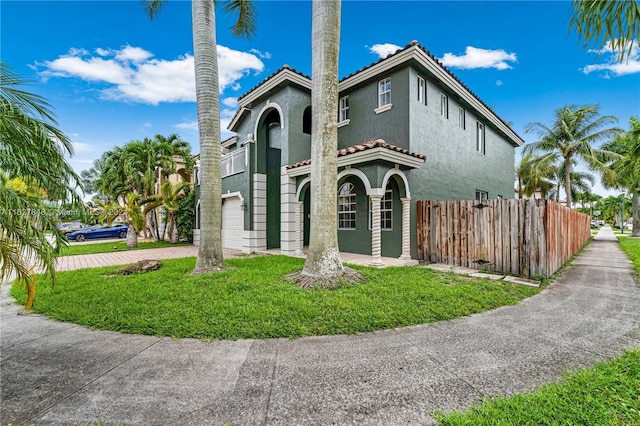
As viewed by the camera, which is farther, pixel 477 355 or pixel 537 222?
pixel 537 222

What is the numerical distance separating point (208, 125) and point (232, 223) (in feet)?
24.0

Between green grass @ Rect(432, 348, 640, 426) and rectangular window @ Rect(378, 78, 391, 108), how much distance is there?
999cm

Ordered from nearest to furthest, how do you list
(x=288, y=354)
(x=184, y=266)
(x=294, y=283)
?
(x=288, y=354), (x=294, y=283), (x=184, y=266)

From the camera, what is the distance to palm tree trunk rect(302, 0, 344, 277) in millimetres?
Answer: 6566

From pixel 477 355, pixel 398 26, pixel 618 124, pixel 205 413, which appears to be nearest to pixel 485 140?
pixel 398 26

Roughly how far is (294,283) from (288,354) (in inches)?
121

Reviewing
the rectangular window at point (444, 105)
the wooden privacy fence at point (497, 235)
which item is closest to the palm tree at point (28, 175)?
the wooden privacy fence at point (497, 235)

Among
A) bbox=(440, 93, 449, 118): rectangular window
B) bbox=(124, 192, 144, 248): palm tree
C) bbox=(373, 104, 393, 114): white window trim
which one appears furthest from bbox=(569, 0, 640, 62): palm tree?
bbox=(124, 192, 144, 248): palm tree

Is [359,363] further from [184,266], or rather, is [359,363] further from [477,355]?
[184,266]

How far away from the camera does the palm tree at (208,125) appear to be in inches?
305

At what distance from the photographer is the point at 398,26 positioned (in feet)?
37.8

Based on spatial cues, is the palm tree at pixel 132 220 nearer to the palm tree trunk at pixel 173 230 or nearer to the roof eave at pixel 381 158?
the palm tree trunk at pixel 173 230

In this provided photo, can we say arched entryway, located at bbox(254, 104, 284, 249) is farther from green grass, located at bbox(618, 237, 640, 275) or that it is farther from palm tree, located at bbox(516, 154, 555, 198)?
palm tree, located at bbox(516, 154, 555, 198)

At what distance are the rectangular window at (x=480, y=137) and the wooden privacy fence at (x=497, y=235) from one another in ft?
19.9
